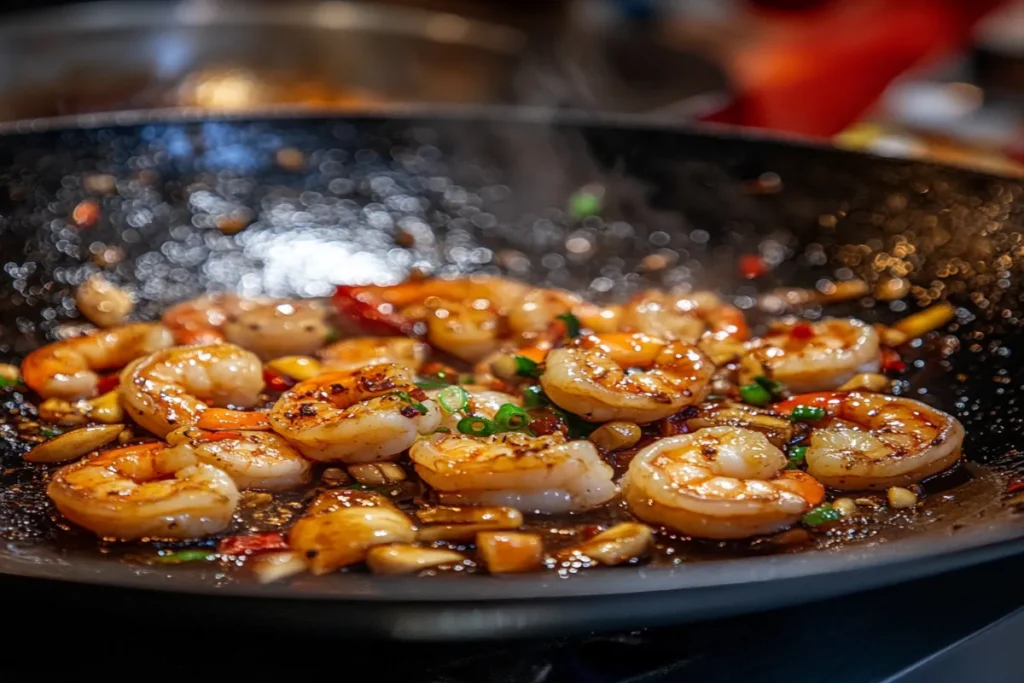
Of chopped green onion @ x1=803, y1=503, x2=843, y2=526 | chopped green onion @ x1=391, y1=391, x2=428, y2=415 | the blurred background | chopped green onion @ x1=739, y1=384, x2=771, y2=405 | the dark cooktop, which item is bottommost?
the dark cooktop

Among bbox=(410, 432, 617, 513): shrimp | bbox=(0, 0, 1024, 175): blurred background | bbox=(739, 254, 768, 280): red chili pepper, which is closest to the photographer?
bbox=(410, 432, 617, 513): shrimp

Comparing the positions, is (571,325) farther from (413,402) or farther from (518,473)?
(518,473)

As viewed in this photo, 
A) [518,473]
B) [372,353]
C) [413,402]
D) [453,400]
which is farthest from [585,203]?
[518,473]

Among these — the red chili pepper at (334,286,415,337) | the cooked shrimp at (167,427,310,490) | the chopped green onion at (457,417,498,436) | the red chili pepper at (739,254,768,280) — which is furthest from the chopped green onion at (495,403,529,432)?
the red chili pepper at (739,254,768,280)

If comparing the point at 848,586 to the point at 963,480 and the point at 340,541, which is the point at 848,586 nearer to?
the point at 963,480

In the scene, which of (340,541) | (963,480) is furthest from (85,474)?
(963,480)

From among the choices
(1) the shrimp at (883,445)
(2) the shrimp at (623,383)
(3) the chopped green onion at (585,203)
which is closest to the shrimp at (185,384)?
(2) the shrimp at (623,383)

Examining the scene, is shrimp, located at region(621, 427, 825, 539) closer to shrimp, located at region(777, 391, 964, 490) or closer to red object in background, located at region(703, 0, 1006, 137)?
shrimp, located at region(777, 391, 964, 490)
